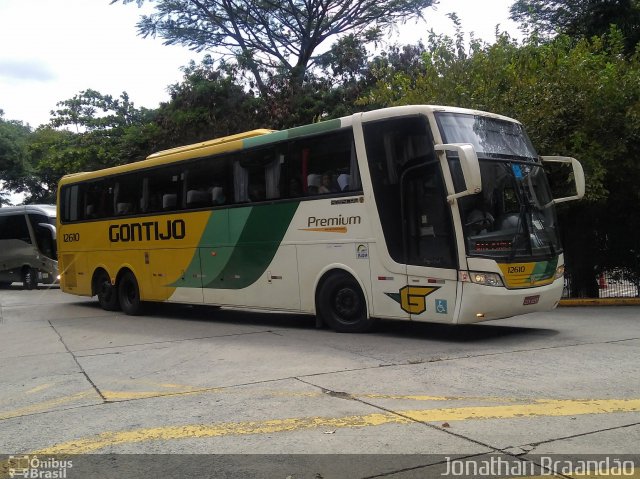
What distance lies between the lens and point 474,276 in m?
8.84

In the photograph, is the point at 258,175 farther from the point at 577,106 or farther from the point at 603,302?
the point at 603,302

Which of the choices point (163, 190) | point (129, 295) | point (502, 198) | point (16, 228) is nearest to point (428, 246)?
point (502, 198)

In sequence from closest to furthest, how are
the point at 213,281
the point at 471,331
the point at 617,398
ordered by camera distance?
the point at 617,398 < the point at 471,331 < the point at 213,281

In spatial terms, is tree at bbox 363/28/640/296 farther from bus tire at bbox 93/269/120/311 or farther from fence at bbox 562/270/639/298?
bus tire at bbox 93/269/120/311

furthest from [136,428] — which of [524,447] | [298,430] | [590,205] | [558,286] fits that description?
[590,205]

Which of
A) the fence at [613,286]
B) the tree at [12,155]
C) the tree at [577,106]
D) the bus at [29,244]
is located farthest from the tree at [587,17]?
the tree at [12,155]

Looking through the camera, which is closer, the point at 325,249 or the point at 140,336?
the point at 325,249

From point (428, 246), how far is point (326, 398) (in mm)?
3690

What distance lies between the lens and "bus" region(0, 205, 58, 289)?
81.5 ft

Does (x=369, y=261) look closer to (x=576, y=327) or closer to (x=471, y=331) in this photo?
(x=471, y=331)

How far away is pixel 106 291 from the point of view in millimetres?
15930

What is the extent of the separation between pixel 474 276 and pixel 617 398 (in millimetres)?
3118

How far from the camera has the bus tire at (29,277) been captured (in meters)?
25.3

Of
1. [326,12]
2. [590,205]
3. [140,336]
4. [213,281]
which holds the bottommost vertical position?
[140,336]
